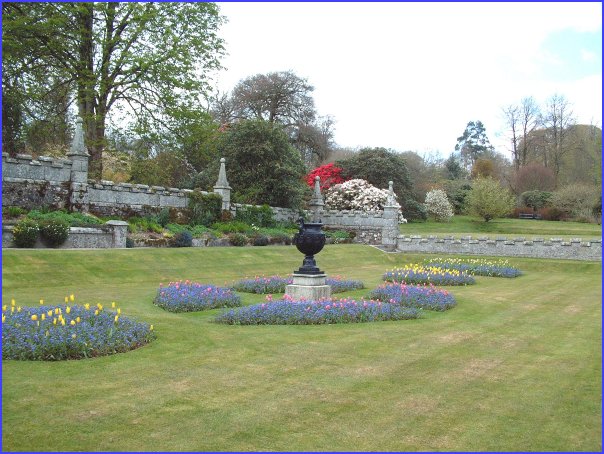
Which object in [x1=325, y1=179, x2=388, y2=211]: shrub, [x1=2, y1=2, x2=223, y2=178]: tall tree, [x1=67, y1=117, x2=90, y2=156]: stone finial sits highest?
[x1=2, y1=2, x2=223, y2=178]: tall tree

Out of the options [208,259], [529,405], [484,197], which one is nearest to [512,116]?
[484,197]

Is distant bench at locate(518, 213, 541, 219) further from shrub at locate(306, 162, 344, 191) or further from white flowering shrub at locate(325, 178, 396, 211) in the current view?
shrub at locate(306, 162, 344, 191)

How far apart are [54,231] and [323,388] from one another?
15.9 metres

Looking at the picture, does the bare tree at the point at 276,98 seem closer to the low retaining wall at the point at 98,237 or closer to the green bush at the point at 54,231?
the low retaining wall at the point at 98,237

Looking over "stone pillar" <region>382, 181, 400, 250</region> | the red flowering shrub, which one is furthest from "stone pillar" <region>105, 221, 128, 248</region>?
the red flowering shrub

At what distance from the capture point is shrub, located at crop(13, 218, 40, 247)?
62.1 feet

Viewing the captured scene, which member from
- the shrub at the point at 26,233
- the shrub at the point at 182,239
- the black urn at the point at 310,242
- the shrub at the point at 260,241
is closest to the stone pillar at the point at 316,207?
the shrub at the point at 260,241

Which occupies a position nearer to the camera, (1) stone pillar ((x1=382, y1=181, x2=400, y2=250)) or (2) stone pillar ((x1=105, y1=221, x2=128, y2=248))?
(2) stone pillar ((x1=105, y1=221, x2=128, y2=248))

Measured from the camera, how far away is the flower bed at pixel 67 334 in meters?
7.84

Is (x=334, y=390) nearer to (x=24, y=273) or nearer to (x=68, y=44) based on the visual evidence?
(x=24, y=273)

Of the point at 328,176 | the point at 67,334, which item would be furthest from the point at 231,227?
the point at 328,176

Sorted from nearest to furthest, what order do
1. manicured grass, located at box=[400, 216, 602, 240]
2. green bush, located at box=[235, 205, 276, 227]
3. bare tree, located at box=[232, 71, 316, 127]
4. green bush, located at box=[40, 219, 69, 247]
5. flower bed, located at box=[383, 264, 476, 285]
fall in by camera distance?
1. green bush, located at box=[40, 219, 69, 247]
2. flower bed, located at box=[383, 264, 476, 285]
3. green bush, located at box=[235, 205, 276, 227]
4. manicured grass, located at box=[400, 216, 602, 240]
5. bare tree, located at box=[232, 71, 316, 127]

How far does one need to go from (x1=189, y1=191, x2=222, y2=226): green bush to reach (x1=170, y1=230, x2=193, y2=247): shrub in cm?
409

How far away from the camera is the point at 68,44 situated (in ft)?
98.5
